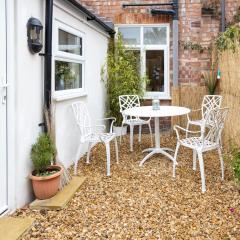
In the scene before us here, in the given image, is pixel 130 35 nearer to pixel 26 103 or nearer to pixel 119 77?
pixel 119 77

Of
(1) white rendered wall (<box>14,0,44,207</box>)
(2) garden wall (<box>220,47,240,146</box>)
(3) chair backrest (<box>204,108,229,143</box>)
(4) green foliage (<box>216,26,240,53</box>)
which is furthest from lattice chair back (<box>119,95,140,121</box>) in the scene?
(1) white rendered wall (<box>14,0,44,207</box>)

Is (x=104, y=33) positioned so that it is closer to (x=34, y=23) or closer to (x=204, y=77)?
(x=204, y=77)

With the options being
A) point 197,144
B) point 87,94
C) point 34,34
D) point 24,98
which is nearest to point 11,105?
point 24,98

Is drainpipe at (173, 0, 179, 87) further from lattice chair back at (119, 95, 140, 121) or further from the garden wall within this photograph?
the garden wall

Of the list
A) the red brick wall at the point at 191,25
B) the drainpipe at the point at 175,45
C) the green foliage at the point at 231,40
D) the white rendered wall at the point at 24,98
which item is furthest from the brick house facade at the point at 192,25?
the white rendered wall at the point at 24,98

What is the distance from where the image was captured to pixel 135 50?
25.7ft

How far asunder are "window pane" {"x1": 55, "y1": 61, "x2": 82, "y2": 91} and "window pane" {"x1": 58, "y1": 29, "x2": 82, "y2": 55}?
20 centimetres

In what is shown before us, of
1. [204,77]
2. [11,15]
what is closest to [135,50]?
[204,77]

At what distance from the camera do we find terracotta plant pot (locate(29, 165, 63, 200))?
337cm

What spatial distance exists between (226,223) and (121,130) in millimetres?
4077

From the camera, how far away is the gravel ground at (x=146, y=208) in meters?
2.85

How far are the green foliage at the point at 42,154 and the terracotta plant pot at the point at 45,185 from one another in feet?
0.39

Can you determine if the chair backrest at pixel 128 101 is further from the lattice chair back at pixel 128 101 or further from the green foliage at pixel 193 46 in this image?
the green foliage at pixel 193 46

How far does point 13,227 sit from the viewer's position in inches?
109
